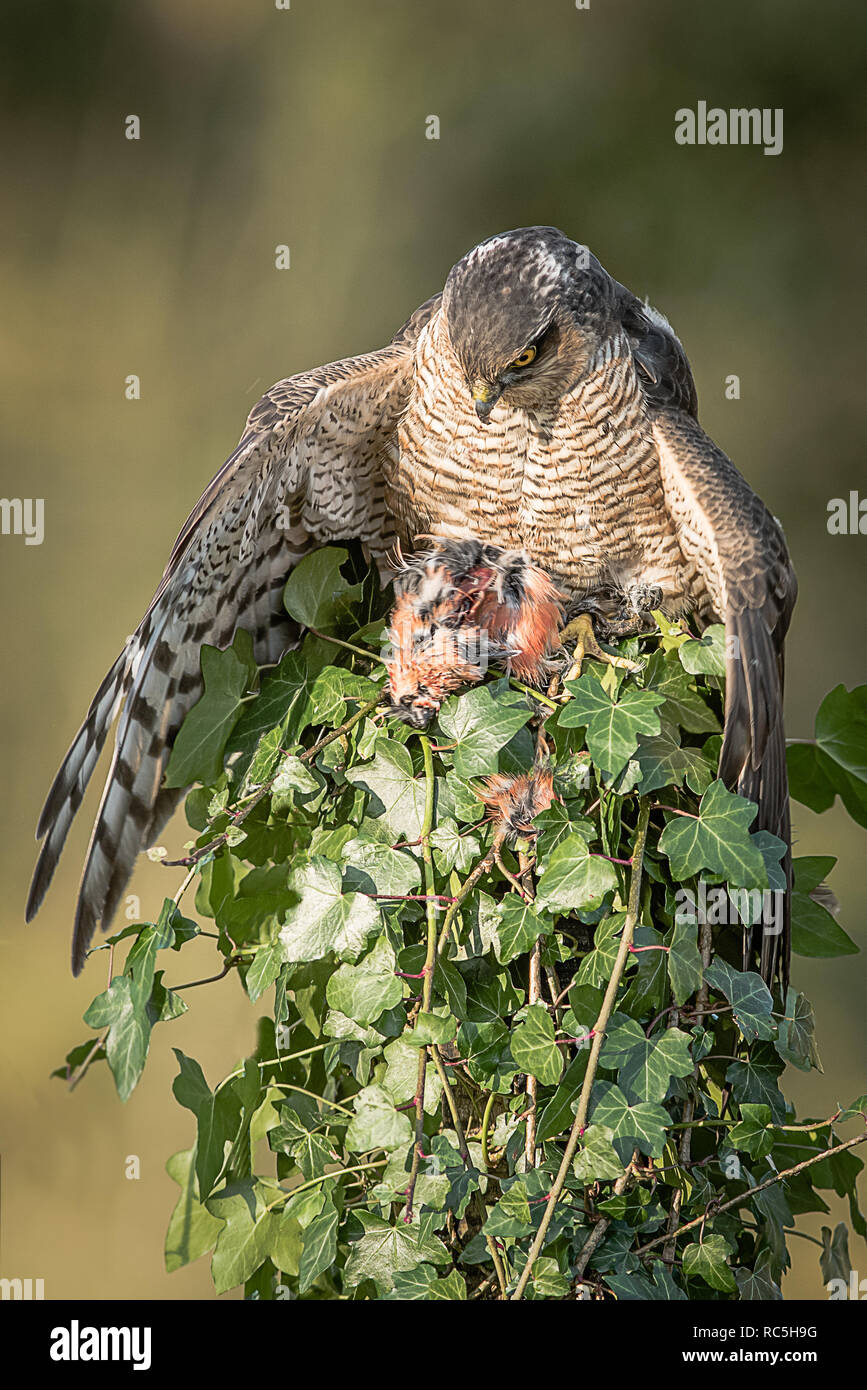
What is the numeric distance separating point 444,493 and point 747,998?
430mm

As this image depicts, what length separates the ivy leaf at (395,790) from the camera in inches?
25.4

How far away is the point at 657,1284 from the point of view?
62cm

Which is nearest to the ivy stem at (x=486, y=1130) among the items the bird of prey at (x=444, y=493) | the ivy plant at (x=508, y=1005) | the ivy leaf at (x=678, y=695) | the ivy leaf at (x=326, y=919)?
the ivy plant at (x=508, y=1005)

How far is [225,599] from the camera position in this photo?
2.78ft

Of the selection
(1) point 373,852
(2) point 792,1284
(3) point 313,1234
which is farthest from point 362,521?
(2) point 792,1284

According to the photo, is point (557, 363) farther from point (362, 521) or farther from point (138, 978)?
point (138, 978)

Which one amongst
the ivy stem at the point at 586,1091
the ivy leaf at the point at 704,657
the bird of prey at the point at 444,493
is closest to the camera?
the ivy stem at the point at 586,1091

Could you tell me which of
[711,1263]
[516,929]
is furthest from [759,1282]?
[516,929]

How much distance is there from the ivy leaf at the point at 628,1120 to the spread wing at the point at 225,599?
0.40 metres

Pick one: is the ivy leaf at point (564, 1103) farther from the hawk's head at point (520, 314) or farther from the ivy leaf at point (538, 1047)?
the hawk's head at point (520, 314)

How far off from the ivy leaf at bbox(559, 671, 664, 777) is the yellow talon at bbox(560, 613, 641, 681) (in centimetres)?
1

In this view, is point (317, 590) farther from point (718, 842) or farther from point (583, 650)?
point (718, 842)
